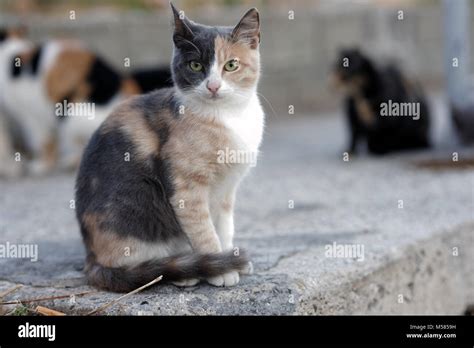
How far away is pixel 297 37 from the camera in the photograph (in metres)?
9.17

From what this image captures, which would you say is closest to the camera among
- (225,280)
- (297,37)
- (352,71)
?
(225,280)

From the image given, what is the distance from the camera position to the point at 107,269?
2918mm

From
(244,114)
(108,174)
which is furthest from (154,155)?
(244,114)

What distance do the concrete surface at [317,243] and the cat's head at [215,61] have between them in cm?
81

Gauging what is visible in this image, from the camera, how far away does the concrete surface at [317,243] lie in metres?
2.84

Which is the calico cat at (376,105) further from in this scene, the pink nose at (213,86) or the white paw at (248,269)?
the pink nose at (213,86)

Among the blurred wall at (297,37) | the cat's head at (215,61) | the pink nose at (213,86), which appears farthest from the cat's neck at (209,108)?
the blurred wall at (297,37)

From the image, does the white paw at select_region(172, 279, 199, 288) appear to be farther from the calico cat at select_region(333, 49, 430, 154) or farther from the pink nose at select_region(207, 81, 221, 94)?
the calico cat at select_region(333, 49, 430, 154)

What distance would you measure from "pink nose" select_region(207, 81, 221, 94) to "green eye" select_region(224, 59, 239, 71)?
0.35 feet

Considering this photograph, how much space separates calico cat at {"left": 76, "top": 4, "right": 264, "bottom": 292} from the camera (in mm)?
2799

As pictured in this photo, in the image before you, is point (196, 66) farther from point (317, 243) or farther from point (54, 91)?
point (54, 91)

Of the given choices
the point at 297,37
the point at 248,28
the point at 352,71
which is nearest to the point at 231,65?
the point at 248,28

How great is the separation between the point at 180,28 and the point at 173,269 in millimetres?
1008
